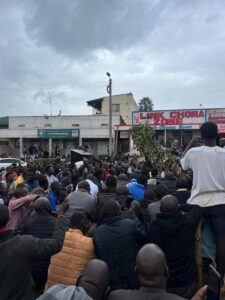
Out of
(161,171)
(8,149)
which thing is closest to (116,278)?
(161,171)

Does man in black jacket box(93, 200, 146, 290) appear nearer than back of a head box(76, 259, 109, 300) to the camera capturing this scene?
No

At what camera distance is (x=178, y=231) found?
14.6 feet

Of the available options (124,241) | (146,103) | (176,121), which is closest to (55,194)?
(124,241)

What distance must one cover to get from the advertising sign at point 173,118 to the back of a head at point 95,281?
28.3m

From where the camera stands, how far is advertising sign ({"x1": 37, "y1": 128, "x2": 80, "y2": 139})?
3766cm

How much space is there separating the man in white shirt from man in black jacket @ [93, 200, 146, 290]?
0.76 meters

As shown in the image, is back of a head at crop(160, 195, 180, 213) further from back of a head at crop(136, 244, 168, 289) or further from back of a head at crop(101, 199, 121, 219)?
back of a head at crop(136, 244, 168, 289)

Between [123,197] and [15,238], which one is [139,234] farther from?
[123,197]

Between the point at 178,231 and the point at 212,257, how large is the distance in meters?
0.49

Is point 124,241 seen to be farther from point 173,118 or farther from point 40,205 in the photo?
point 173,118

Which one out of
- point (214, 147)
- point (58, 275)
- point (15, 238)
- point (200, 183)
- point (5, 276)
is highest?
point (214, 147)

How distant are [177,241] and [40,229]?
1.85 m

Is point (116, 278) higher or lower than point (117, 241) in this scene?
lower

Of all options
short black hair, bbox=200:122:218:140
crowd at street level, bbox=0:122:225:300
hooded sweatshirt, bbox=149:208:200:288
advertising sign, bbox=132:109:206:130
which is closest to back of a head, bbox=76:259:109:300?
crowd at street level, bbox=0:122:225:300
